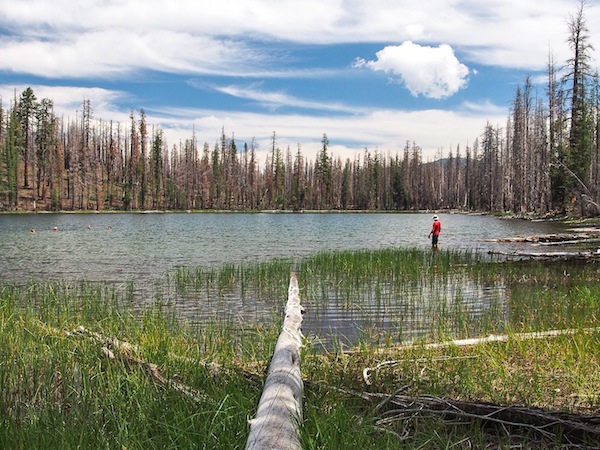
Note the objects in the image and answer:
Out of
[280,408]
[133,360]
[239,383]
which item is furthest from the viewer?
[133,360]

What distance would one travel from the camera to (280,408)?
3.39 m

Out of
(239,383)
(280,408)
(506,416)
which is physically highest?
(280,408)

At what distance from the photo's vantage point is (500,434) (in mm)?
3666

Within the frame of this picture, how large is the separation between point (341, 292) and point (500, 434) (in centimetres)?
864

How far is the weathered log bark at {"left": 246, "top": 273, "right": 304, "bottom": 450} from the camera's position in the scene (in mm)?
2908

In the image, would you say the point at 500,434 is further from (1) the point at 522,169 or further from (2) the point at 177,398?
(1) the point at 522,169

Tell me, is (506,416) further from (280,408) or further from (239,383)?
(239,383)

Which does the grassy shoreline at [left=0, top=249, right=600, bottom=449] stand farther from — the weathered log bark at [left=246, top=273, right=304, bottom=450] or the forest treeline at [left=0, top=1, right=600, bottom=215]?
the forest treeline at [left=0, top=1, right=600, bottom=215]

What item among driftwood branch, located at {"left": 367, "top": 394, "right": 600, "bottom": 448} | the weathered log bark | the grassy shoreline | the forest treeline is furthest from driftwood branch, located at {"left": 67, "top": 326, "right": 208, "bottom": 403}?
the forest treeline

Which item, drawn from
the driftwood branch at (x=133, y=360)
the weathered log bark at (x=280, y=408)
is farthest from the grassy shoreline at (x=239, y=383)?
the weathered log bark at (x=280, y=408)

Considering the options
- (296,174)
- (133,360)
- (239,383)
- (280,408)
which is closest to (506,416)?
(280,408)

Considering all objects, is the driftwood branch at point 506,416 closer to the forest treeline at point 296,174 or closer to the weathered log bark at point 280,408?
the weathered log bark at point 280,408

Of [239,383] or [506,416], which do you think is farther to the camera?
[239,383]

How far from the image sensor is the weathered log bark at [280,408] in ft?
9.54
